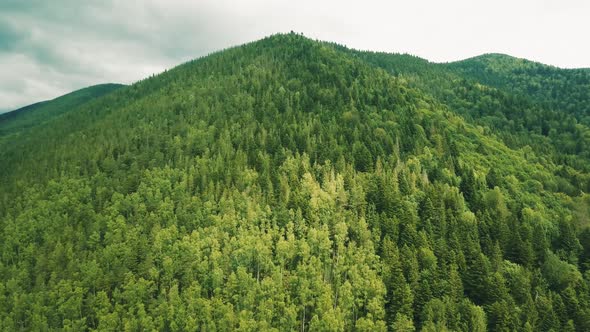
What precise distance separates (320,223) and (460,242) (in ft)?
132

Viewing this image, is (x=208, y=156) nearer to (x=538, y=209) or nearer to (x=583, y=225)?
(x=538, y=209)

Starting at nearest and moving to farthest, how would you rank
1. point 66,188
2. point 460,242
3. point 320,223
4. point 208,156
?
point 460,242
point 320,223
point 66,188
point 208,156

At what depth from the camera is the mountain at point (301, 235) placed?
4070 inches

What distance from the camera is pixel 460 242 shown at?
119m

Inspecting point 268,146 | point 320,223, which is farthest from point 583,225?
point 268,146

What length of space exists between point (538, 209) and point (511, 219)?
24.6 m

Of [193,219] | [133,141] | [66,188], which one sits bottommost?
[193,219]

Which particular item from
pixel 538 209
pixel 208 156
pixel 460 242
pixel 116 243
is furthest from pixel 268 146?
pixel 538 209

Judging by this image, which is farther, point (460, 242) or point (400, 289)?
point (460, 242)

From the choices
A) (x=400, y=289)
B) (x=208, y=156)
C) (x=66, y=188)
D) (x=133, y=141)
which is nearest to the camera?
(x=400, y=289)

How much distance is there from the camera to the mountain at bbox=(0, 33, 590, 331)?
339 ft

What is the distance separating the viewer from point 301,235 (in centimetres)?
12394

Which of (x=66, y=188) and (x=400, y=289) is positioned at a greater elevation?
(x=66, y=188)

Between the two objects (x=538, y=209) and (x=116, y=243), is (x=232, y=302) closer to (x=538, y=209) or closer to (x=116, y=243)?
(x=116, y=243)
